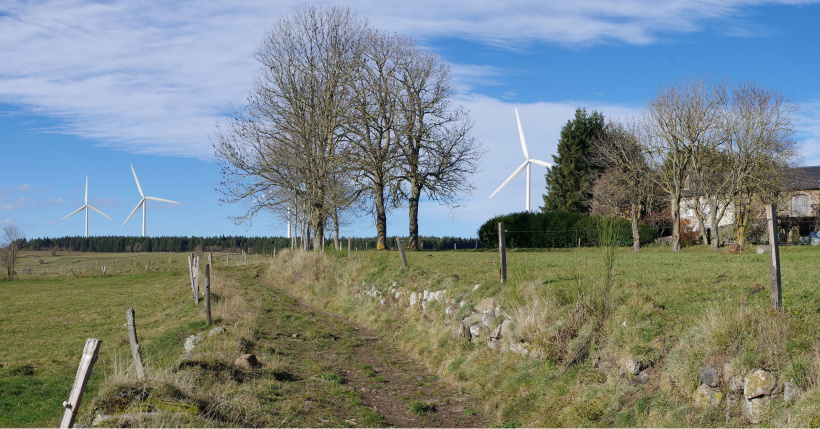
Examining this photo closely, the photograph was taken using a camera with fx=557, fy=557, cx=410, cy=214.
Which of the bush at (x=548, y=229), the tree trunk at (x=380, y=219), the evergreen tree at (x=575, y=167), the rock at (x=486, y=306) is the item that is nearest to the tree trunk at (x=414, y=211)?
the tree trunk at (x=380, y=219)

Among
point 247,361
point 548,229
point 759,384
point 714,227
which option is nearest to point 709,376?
point 759,384

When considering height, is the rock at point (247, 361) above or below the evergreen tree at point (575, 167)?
below

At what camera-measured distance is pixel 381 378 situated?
38.8 ft

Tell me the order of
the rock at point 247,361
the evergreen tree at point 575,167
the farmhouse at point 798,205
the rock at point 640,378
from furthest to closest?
1. the evergreen tree at point 575,167
2. the farmhouse at point 798,205
3. the rock at point 247,361
4. the rock at point 640,378

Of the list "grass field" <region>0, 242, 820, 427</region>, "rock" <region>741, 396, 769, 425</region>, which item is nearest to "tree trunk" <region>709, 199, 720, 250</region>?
"grass field" <region>0, 242, 820, 427</region>

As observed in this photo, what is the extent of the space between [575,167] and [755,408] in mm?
52066

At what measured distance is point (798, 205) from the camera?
53875 mm

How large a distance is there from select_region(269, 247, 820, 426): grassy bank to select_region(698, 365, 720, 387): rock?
0.29 ft

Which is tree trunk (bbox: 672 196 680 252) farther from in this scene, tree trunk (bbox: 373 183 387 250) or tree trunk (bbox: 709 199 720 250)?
tree trunk (bbox: 373 183 387 250)

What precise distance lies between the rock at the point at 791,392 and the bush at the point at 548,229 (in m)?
36.2

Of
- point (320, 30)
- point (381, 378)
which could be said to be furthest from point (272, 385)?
point (320, 30)

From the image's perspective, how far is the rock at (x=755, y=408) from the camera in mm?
6598

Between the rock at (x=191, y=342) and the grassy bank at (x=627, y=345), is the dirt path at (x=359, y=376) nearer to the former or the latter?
the grassy bank at (x=627, y=345)

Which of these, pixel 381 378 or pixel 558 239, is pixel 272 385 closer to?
pixel 381 378
